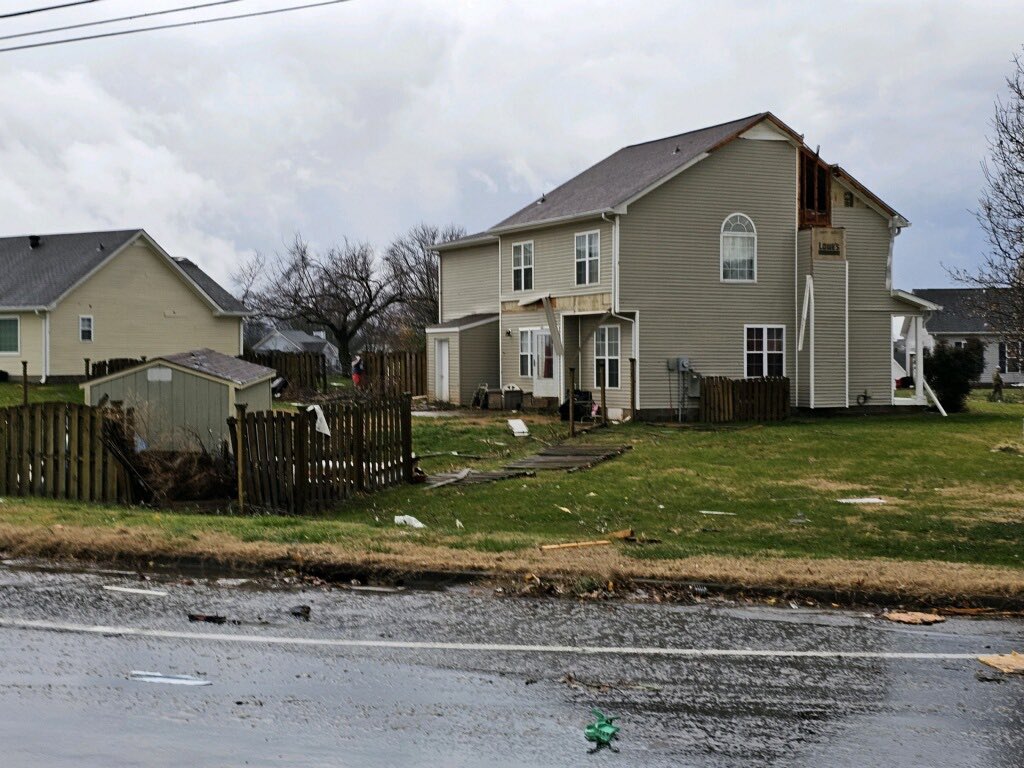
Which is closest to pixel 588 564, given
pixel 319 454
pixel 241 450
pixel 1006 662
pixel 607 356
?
pixel 1006 662

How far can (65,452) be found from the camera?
15844 mm

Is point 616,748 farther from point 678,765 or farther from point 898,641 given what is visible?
point 898,641

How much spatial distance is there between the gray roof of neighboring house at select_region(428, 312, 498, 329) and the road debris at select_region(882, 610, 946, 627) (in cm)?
2946

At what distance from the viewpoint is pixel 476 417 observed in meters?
33.7

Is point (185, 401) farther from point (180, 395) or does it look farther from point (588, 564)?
point (588, 564)

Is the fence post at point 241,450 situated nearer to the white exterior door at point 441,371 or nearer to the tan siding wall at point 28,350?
the white exterior door at point 441,371

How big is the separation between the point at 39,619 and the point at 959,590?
7.26 metres

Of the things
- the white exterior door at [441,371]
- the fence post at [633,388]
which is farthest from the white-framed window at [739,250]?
the white exterior door at [441,371]

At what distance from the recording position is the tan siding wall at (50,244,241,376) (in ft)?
149

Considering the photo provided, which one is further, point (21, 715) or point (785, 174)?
point (785, 174)

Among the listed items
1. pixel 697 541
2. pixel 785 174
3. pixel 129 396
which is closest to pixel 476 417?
pixel 785 174

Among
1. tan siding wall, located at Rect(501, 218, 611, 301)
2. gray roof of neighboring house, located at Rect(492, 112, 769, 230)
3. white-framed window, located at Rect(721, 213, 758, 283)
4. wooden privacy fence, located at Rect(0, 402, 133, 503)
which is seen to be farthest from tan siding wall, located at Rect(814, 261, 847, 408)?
wooden privacy fence, located at Rect(0, 402, 133, 503)

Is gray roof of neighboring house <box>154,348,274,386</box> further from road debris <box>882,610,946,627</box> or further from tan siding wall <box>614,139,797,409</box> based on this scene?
tan siding wall <box>614,139,797,409</box>

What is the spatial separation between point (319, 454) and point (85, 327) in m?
32.0
